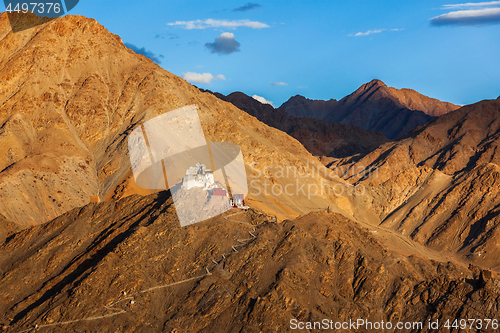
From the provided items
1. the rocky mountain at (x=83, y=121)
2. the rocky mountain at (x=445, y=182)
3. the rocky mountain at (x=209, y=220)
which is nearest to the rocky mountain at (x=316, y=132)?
the rocky mountain at (x=445, y=182)

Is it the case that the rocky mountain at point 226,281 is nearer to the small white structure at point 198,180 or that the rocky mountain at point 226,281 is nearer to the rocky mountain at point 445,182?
the small white structure at point 198,180

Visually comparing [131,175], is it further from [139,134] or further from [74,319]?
[74,319]

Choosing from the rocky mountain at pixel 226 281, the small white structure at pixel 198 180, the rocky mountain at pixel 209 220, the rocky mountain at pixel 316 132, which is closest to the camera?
the rocky mountain at pixel 226 281

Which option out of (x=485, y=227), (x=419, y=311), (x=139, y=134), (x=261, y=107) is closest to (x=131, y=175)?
(x=139, y=134)

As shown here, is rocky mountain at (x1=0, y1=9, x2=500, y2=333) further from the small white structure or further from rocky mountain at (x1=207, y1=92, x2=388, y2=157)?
rocky mountain at (x1=207, y1=92, x2=388, y2=157)

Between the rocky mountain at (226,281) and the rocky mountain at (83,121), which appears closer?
the rocky mountain at (226,281)

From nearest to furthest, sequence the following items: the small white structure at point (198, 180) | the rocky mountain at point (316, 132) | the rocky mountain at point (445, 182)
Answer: the small white structure at point (198, 180)
the rocky mountain at point (445, 182)
the rocky mountain at point (316, 132)

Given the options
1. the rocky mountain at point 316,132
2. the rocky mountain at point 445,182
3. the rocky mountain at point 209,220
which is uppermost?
the rocky mountain at point 209,220
